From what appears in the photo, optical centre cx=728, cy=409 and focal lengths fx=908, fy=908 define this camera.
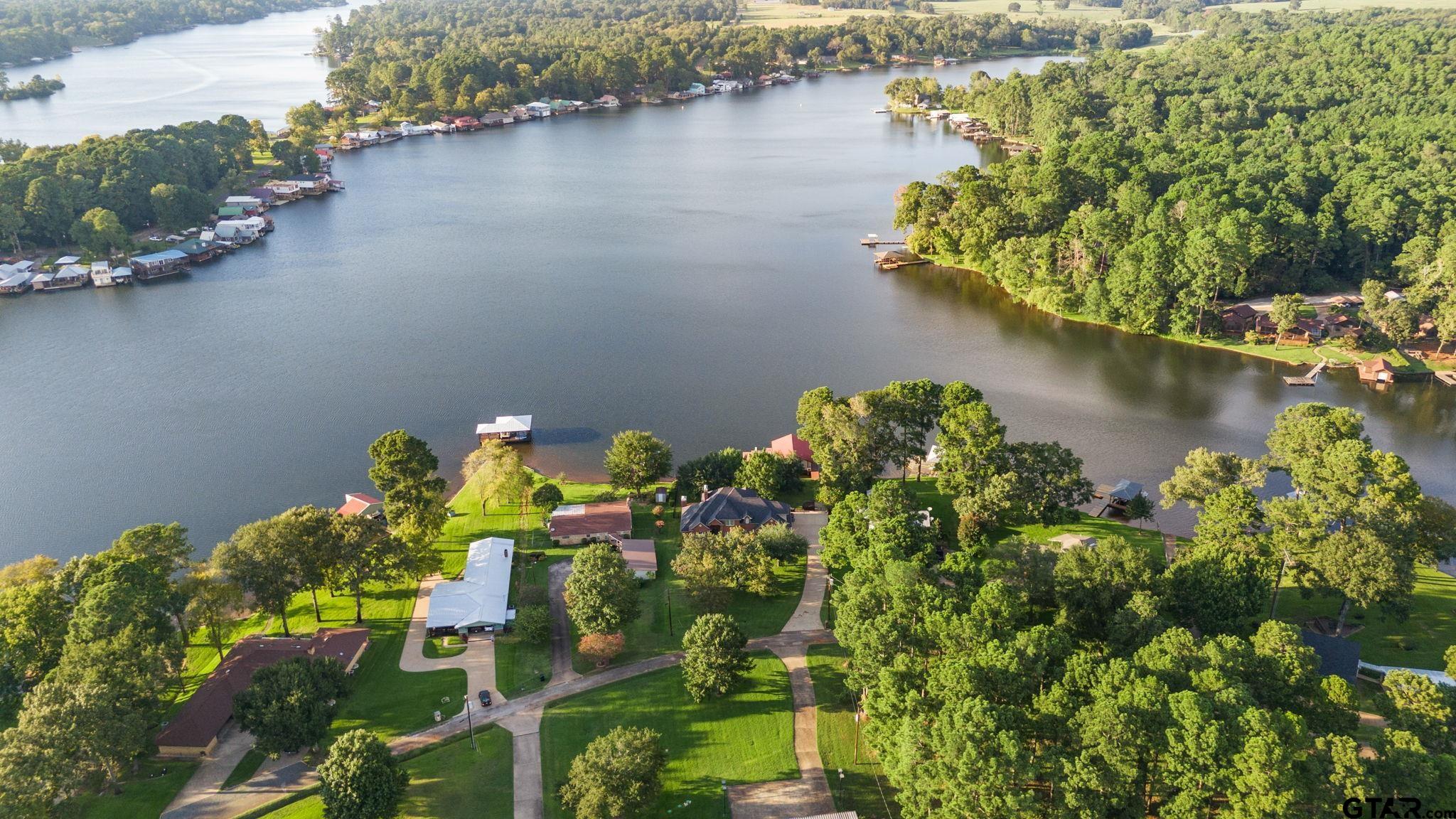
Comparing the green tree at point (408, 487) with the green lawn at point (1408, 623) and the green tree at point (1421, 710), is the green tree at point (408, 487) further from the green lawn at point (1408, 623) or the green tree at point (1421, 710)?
the green lawn at point (1408, 623)

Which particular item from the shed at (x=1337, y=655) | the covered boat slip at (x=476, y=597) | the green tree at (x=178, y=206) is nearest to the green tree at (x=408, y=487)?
the covered boat slip at (x=476, y=597)

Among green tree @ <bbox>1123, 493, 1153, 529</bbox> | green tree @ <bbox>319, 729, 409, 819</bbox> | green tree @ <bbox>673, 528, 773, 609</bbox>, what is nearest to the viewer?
green tree @ <bbox>319, 729, 409, 819</bbox>

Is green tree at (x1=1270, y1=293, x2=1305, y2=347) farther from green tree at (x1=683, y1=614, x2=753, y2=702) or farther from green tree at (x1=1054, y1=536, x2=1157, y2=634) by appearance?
green tree at (x1=683, y1=614, x2=753, y2=702)

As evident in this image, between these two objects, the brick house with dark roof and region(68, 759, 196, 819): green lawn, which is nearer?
region(68, 759, 196, 819): green lawn

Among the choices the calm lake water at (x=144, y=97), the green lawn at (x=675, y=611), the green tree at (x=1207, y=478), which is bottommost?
the green lawn at (x=675, y=611)

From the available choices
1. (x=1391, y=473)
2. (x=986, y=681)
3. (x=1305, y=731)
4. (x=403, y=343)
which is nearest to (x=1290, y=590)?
(x=1391, y=473)

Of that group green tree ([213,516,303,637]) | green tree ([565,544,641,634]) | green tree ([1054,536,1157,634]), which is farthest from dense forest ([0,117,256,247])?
green tree ([1054,536,1157,634])

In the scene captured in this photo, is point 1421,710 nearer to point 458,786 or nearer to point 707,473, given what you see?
point 458,786
